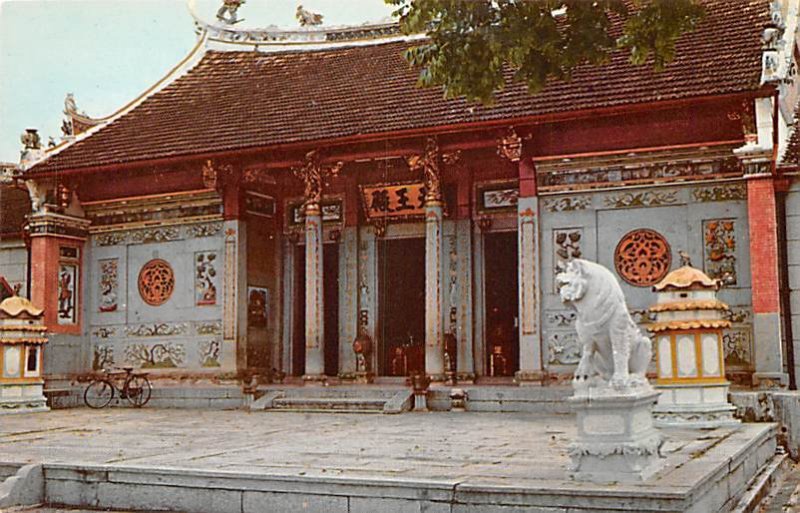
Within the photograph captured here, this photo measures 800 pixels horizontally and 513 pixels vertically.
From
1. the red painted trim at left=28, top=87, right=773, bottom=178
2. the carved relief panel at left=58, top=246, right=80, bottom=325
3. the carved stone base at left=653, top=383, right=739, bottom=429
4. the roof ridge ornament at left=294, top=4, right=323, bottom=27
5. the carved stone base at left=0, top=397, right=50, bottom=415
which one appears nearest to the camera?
the carved stone base at left=653, top=383, right=739, bottom=429

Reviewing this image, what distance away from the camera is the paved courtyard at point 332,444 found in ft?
24.0

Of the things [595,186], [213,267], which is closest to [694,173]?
[595,186]

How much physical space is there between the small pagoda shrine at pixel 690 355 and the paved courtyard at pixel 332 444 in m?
0.81

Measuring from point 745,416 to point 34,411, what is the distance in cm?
1156

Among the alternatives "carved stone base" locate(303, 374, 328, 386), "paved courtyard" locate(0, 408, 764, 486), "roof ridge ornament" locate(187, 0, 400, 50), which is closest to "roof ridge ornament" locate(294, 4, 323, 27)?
"roof ridge ornament" locate(187, 0, 400, 50)

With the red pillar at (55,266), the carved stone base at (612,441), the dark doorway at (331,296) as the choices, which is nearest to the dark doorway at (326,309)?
the dark doorway at (331,296)

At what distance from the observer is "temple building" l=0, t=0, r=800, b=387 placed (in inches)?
578

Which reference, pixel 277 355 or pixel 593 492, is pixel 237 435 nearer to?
pixel 593 492

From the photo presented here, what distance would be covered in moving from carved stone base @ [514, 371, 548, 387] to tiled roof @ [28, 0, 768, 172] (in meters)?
4.17

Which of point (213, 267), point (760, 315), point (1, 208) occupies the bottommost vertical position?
point (760, 315)

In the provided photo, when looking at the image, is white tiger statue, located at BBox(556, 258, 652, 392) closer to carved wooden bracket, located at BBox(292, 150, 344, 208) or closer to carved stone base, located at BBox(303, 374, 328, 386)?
carved stone base, located at BBox(303, 374, 328, 386)

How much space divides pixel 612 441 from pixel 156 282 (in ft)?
45.9

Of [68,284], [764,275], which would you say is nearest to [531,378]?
[764,275]

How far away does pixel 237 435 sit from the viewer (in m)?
10.8
